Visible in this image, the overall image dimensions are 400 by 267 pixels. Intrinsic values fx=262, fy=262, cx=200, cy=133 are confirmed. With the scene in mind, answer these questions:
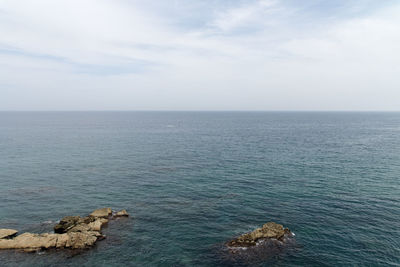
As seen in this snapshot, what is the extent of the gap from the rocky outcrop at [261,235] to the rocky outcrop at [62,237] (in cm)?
2279

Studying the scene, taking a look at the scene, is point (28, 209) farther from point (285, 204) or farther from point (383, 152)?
point (383, 152)

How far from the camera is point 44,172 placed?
80312 millimetres

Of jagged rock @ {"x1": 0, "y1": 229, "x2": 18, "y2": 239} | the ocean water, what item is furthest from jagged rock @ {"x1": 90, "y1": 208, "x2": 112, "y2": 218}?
jagged rock @ {"x1": 0, "y1": 229, "x2": 18, "y2": 239}

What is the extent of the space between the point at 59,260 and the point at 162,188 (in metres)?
32.0

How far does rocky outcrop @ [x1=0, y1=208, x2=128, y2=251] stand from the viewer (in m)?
40.2

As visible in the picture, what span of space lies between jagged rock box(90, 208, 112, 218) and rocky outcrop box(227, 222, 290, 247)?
975 inches

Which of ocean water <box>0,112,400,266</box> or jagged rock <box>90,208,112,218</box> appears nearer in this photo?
ocean water <box>0,112,400,266</box>

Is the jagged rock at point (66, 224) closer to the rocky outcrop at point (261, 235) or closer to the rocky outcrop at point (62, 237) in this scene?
the rocky outcrop at point (62, 237)

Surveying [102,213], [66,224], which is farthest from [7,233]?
[102,213]

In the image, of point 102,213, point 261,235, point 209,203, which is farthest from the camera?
point 209,203

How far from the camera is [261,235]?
42.7 meters

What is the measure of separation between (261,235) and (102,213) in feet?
99.2

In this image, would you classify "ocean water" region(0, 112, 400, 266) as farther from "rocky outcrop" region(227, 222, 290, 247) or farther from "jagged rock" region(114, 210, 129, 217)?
"rocky outcrop" region(227, 222, 290, 247)

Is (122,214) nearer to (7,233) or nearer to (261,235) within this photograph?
(7,233)
